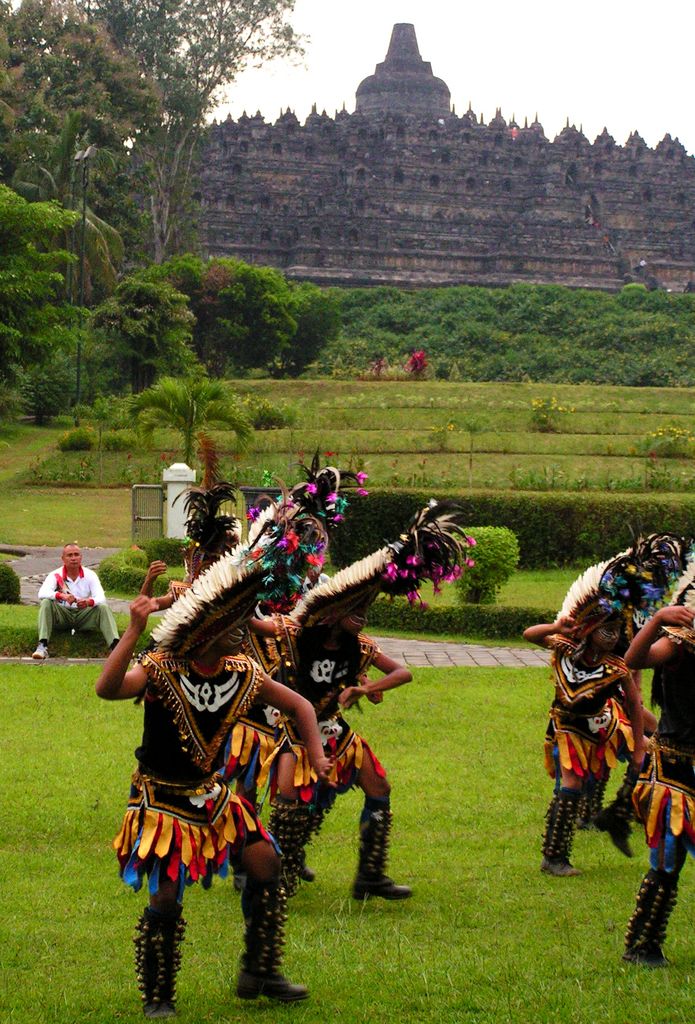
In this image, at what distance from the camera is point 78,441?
30.4 meters

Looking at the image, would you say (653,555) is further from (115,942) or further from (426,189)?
(426,189)

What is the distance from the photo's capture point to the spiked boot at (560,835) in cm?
683

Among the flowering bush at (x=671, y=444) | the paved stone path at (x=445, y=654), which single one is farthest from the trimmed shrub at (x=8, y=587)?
the flowering bush at (x=671, y=444)

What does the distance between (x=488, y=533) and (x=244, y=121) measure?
172 ft

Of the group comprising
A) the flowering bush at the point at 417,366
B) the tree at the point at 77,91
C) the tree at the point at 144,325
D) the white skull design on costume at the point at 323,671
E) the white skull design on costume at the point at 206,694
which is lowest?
the white skull design on costume at the point at 323,671

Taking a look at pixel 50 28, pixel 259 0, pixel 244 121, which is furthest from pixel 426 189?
pixel 50 28

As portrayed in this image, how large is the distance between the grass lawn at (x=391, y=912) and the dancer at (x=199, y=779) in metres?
0.32

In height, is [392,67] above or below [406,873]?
above

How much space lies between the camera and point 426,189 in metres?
64.6

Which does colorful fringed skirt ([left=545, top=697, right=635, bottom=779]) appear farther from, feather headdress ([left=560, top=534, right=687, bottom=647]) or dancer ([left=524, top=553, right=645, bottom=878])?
feather headdress ([left=560, top=534, right=687, bottom=647])

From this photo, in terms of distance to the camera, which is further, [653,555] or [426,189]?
[426,189]

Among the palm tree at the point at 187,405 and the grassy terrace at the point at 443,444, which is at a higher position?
the palm tree at the point at 187,405

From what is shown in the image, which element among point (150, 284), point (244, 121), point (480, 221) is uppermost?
point (244, 121)

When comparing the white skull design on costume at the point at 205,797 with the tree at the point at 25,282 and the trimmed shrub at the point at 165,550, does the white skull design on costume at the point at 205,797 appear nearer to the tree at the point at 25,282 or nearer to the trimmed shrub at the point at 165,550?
the trimmed shrub at the point at 165,550
